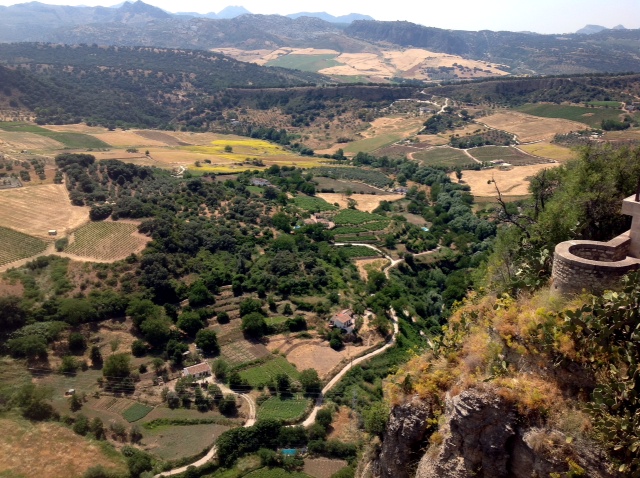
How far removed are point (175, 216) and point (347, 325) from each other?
3393cm

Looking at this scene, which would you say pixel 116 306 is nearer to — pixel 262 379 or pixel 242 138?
pixel 262 379

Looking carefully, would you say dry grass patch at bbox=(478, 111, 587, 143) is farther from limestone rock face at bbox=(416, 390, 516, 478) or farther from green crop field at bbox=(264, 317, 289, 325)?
limestone rock face at bbox=(416, 390, 516, 478)

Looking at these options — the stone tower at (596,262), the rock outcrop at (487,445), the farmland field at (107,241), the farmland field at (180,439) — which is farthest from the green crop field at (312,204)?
the stone tower at (596,262)

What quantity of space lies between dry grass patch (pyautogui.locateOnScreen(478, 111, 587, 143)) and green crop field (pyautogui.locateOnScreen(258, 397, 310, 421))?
110 meters

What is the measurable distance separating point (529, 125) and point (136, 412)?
132879 mm

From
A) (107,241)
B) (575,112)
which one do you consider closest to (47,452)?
(107,241)

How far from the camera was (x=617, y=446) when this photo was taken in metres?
10.4

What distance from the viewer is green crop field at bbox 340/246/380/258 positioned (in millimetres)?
70419

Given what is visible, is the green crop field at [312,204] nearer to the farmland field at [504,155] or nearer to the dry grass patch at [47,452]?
the farmland field at [504,155]

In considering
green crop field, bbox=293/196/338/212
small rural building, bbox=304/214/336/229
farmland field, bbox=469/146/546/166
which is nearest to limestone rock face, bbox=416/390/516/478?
small rural building, bbox=304/214/336/229

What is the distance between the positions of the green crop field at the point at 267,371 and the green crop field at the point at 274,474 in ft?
31.0

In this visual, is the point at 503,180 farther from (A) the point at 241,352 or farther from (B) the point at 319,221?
(A) the point at 241,352

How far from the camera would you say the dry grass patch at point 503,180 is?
9044 centimetres

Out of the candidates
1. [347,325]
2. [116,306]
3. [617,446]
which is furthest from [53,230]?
[617,446]
